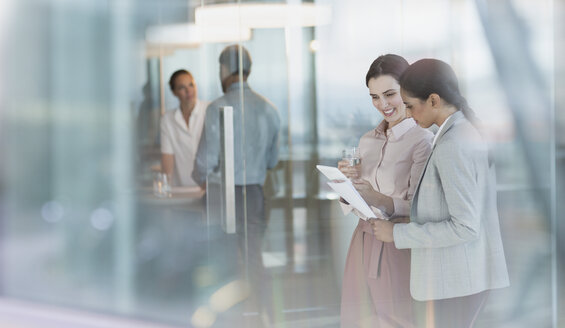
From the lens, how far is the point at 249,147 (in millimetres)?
3441

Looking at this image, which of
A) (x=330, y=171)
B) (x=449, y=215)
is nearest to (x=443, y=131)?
(x=449, y=215)

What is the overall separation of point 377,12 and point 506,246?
4.69 feet

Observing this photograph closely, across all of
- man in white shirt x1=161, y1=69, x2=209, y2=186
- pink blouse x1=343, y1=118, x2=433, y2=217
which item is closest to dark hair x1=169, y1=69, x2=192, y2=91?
man in white shirt x1=161, y1=69, x2=209, y2=186

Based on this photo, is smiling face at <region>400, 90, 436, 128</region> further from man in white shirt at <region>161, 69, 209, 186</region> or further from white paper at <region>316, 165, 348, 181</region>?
man in white shirt at <region>161, 69, 209, 186</region>

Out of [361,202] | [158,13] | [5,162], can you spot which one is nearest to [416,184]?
[361,202]

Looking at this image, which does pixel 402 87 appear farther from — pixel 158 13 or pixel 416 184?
pixel 158 13

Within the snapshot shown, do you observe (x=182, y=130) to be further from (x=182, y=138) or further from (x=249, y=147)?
(x=249, y=147)

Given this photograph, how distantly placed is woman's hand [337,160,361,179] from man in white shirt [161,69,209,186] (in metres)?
0.90

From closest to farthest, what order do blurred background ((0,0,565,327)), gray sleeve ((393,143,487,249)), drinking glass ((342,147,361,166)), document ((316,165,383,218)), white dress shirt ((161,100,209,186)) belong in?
gray sleeve ((393,143,487,249))
document ((316,165,383,218))
drinking glass ((342,147,361,166))
blurred background ((0,0,565,327))
white dress shirt ((161,100,209,186))

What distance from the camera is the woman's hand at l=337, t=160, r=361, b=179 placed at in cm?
309

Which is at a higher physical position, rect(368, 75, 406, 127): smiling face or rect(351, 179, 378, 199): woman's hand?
rect(368, 75, 406, 127): smiling face

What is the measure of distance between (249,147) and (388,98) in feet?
2.89

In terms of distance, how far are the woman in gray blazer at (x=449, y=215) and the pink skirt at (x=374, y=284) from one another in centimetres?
6

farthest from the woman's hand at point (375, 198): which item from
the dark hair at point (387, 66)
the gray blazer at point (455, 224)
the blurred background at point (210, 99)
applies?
the dark hair at point (387, 66)
